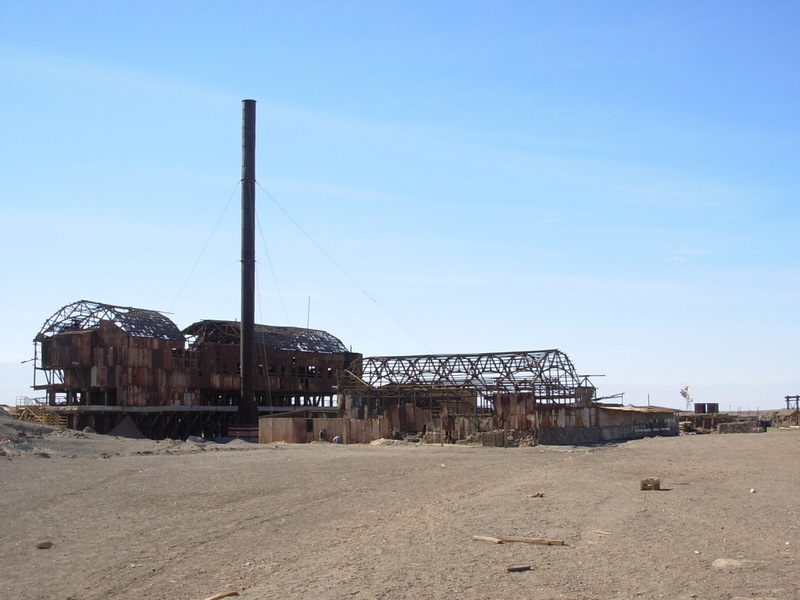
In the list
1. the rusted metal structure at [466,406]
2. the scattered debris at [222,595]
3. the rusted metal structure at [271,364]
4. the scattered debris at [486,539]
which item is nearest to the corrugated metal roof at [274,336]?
the rusted metal structure at [271,364]

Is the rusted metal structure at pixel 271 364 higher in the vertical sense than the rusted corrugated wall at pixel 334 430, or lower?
higher

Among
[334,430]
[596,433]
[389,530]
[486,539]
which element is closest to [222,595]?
[486,539]

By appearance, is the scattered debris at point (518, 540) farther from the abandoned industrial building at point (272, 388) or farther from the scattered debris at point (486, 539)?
the abandoned industrial building at point (272, 388)

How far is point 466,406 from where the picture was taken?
52.4 metres

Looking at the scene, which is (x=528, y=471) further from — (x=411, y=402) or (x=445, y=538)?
(x=411, y=402)

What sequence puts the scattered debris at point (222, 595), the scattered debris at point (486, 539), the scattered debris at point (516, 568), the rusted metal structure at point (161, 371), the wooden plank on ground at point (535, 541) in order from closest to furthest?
the scattered debris at point (222, 595), the scattered debris at point (516, 568), the wooden plank on ground at point (535, 541), the scattered debris at point (486, 539), the rusted metal structure at point (161, 371)

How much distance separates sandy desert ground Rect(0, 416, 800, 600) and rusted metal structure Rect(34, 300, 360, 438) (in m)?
34.7

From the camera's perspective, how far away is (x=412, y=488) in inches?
949

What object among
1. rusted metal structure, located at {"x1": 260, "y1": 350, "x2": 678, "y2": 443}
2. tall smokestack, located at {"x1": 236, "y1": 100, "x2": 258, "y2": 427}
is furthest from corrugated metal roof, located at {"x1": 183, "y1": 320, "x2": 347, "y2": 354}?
rusted metal structure, located at {"x1": 260, "y1": 350, "x2": 678, "y2": 443}

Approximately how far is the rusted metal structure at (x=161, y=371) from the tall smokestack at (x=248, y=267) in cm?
161

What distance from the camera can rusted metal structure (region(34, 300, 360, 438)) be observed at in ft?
211

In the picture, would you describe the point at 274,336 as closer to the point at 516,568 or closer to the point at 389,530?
the point at 389,530

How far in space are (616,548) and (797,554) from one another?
2932 millimetres

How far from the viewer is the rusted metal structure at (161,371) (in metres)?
64.2
